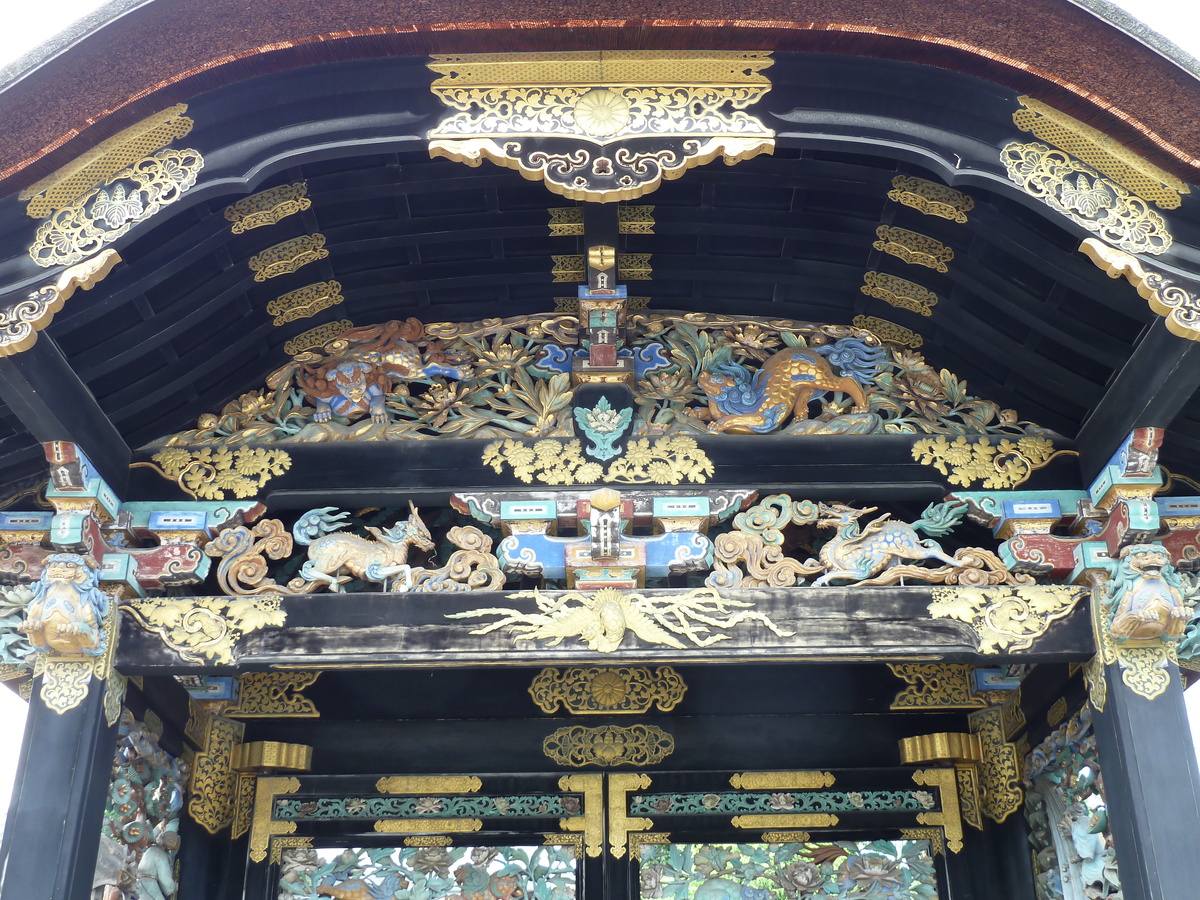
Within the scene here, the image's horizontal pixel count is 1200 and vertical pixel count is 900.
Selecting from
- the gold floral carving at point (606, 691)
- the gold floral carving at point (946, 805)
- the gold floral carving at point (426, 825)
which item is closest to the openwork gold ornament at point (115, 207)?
the gold floral carving at point (606, 691)

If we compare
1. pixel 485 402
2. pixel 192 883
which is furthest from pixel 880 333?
pixel 192 883

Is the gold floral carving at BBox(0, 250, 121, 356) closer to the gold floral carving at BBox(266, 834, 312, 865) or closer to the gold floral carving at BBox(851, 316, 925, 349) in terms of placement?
the gold floral carving at BBox(266, 834, 312, 865)

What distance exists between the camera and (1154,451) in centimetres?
530

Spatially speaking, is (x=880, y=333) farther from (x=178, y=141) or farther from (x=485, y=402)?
(x=178, y=141)

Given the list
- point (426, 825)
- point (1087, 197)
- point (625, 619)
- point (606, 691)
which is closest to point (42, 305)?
point (625, 619)

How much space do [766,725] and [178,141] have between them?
415 cm

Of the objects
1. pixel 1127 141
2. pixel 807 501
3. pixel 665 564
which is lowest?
pixel 665 564

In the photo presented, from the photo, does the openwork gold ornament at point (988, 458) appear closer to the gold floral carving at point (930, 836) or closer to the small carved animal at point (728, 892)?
the gold floral carving at point (930, 836)

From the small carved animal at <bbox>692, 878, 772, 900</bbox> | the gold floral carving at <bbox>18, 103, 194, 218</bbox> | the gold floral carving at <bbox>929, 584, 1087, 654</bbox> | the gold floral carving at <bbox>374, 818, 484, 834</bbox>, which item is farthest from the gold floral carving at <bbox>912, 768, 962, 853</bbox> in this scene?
the gold floral carving at <bbox>18, 103, 194, 218</bbox>

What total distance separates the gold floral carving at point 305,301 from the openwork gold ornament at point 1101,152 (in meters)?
3.17

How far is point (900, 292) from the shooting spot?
5988 mm

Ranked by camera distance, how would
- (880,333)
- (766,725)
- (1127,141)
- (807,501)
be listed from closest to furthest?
(1127,141) → (807,501) → (880,333) → (766,725)

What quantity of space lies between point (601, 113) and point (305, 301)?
6.05 feet

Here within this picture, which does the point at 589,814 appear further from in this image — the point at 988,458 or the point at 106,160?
the point at 106,160
